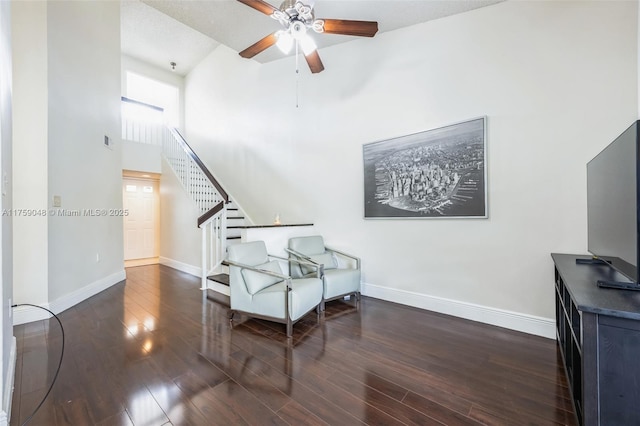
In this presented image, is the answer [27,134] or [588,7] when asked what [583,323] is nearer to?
[588,7]

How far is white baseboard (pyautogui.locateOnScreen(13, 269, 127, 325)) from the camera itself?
281 cm

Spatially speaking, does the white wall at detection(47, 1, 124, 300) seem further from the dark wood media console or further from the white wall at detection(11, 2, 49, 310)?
the dark wood media console

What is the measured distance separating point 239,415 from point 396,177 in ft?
9.31

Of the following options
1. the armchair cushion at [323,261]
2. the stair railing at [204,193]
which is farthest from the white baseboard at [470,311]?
the stair railing at [204,193]

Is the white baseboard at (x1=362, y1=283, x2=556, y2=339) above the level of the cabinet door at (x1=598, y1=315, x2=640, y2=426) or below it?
below

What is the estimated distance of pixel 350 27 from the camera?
99.6 inches

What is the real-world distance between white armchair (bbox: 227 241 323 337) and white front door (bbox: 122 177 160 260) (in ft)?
14.4

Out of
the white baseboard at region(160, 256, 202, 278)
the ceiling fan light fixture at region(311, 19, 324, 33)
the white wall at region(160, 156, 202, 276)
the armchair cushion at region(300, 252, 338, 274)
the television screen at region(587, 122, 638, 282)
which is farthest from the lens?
the white wall at region(160, 156, 202, 276)

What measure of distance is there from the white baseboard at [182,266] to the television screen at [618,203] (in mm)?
5037

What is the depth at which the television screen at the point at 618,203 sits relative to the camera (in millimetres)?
1277

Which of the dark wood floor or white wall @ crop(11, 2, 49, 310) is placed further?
white wall @ crop(11, 2, 49, 310)

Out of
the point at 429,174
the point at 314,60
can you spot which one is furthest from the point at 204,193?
the point at 429,174

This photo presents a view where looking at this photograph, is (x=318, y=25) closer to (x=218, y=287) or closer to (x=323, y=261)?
(x=323, y=261)

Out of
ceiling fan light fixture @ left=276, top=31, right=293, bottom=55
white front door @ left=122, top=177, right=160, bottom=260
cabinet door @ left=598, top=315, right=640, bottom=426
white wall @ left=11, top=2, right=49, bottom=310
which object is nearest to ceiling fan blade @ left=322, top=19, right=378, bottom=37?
ceiling fan light fixture @ left=276, top=31, right=293, bottom=55
